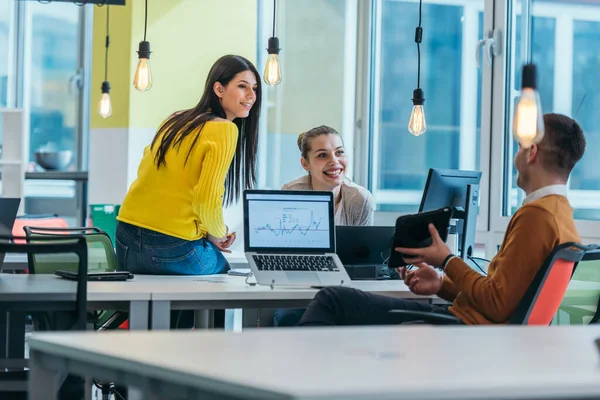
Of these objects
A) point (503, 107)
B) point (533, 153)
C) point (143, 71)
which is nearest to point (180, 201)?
point (533, 153)

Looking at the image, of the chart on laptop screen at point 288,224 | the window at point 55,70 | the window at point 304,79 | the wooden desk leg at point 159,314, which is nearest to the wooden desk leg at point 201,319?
the chart on laptop screen at point 288,224

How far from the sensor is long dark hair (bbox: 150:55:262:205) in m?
3.68

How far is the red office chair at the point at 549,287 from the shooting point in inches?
105

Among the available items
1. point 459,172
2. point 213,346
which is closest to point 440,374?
point 213,346

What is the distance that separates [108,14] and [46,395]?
253 inches

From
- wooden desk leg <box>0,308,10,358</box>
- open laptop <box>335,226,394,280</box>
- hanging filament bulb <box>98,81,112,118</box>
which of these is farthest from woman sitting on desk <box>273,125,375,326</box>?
hanging filament bulb <box>98,81,112,118</box>

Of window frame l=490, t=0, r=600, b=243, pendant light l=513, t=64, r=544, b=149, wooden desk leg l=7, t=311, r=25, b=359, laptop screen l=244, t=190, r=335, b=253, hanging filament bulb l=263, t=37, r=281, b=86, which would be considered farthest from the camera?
window frame l=490, t=0, r=600, b=243

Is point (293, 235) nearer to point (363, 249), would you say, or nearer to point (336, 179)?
point (363, 249)

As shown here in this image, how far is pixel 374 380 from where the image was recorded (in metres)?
1.45

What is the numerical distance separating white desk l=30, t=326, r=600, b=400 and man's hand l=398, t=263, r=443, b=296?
974mm

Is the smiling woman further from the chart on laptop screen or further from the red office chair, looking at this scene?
the red office chair

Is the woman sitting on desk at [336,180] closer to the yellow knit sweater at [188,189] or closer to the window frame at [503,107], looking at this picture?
the yellow knit sweater at [188,189]

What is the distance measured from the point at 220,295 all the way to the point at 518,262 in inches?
38.2

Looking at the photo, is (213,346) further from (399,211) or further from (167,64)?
(167,64)
